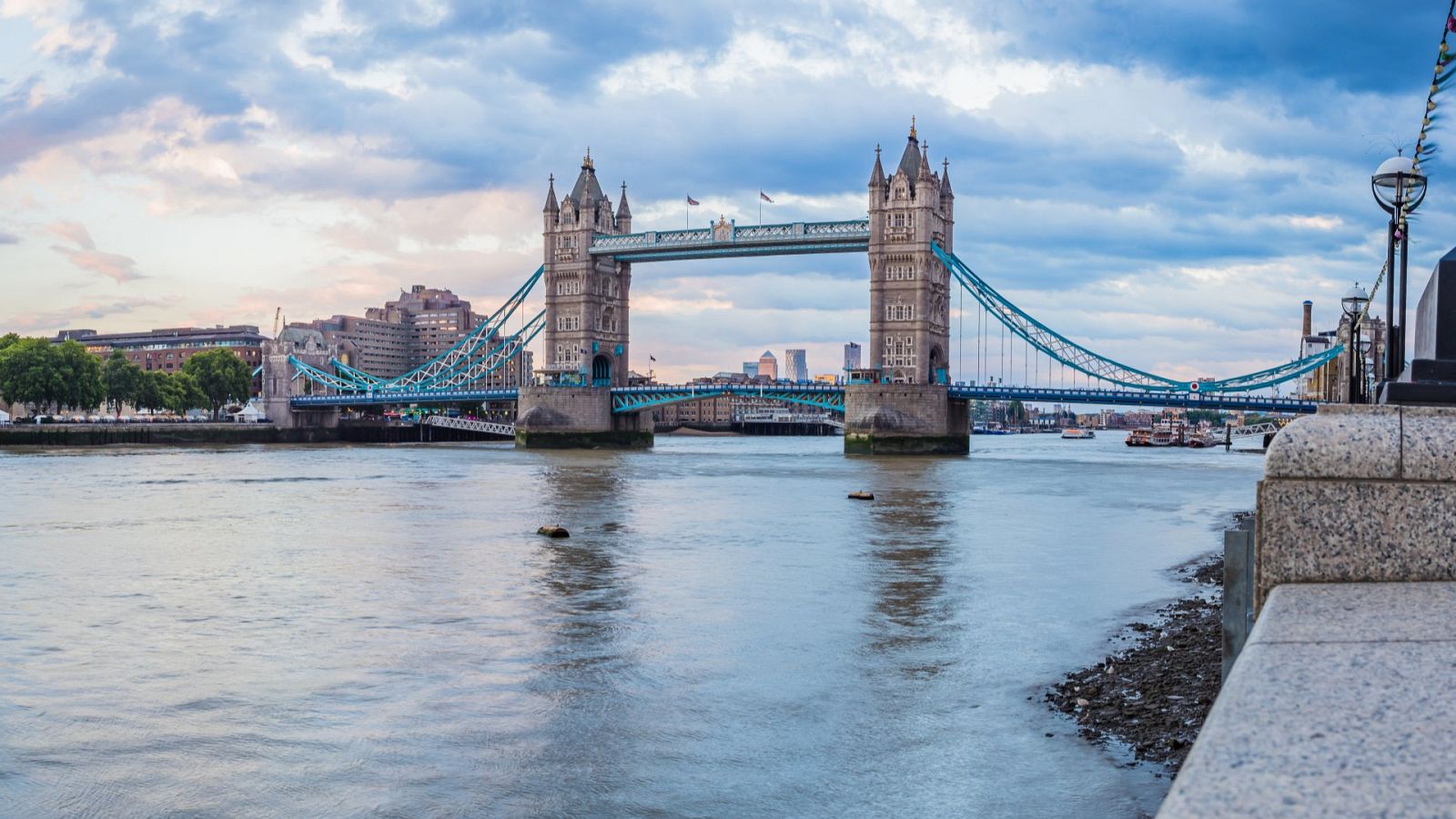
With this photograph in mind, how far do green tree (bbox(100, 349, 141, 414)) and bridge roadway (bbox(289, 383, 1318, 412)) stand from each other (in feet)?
38.8

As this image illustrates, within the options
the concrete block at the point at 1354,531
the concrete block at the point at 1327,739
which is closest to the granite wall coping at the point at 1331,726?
the concrete block at the point at 1327,739

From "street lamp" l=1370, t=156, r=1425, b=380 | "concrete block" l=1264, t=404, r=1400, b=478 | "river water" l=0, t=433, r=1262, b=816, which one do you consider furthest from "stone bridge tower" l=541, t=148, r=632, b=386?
"concrete block" l=1264, t=404, r=1400, b=478

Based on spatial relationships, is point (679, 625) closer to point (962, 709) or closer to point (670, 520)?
point (962, 709)

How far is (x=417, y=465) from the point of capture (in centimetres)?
5159

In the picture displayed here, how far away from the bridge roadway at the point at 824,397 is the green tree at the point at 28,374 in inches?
777

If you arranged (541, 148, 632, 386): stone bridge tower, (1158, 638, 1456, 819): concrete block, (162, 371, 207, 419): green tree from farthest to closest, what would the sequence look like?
(162, 371, 207, 419): green tree
(541, 148, 632, 386): stone bridge tower
(1158, 638, 1456, 819): concrete block

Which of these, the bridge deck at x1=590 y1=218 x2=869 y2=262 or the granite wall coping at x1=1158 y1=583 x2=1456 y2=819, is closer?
the granite wall coping at x1=1158 y1=583 x2=1456 y2=819

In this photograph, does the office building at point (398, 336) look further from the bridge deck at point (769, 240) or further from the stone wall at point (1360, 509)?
the stone wall at point (1360, 509)

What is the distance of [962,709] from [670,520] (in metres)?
16.6

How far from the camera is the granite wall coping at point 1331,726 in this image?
6.36ft

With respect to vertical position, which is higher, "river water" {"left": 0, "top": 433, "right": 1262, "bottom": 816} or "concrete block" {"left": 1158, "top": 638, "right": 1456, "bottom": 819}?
"concrete block" {"left": 1158, "top": 638, "right": 1456, "bottom": 819}

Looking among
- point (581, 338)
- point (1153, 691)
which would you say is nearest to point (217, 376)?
point (581, 338)

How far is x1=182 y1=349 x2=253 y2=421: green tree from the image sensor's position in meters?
96.1

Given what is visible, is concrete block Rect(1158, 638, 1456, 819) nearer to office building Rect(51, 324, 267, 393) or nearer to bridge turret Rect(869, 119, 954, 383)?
bridge turret Rect(869, 119, 954, 383)
